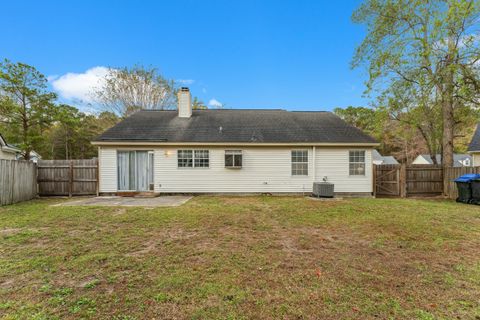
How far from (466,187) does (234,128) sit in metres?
10.5

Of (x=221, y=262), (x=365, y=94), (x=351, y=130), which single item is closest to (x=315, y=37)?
(x=365, y=94)

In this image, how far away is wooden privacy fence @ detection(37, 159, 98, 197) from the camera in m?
9.78

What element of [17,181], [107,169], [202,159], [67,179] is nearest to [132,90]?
[67,179]

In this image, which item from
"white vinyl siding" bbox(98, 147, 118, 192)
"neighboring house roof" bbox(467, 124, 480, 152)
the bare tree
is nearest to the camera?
"white vinyl siding" bbox(98, 147, 118, 192)

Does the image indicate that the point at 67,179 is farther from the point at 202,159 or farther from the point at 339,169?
the point at 339,169

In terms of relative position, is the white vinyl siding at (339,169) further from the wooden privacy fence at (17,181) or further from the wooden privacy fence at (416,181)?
the wooden privacy fence at (17,181)

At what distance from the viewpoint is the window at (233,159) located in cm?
1001

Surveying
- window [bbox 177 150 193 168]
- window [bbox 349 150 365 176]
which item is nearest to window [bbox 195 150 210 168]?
window [bbox 177 150 193 168]

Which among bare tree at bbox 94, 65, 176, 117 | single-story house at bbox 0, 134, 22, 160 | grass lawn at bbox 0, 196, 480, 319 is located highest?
bare tree at bbox 94, 65, 176, 117

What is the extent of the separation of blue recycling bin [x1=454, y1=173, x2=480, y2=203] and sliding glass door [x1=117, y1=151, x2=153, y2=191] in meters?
13.7

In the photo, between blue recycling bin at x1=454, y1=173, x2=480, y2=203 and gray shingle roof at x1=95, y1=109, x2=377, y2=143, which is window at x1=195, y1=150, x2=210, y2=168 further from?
blue recycling bin at x1=454, y1=173, x2=480, y2=203

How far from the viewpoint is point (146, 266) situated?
10.1 ft

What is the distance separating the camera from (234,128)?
36.4 feet

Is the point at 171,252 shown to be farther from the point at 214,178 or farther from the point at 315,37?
the point at 315,37
